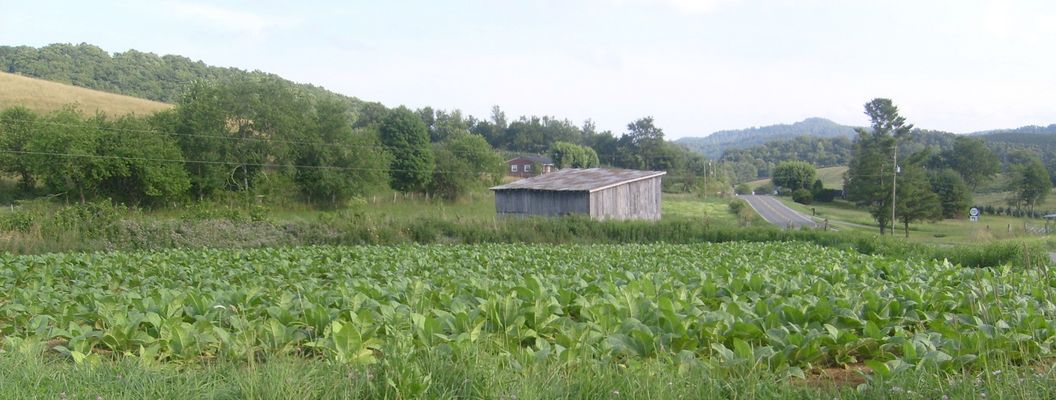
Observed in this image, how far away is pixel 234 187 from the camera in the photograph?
47094mm

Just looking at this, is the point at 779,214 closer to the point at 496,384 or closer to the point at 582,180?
the point at 582,180

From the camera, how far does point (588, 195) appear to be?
39.2 metres

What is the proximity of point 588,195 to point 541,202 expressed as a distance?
3.47 meters

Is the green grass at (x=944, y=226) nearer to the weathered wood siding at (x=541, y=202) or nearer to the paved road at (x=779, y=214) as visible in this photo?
the paved road at (x=779, y=214)

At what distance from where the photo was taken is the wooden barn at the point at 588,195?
39.8 m

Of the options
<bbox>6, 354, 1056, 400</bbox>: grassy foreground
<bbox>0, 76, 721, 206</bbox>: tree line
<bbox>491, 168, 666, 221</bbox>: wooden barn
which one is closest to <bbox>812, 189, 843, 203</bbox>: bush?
<bbox>0, 76, 721, 206</bbox>: tree line

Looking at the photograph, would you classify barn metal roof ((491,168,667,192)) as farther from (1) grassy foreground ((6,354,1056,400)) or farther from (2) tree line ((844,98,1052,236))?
(1) grassy foreground ((6,354,1056,400))

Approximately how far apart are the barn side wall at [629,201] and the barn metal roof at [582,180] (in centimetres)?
41

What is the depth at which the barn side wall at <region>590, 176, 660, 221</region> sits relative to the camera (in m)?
39.9

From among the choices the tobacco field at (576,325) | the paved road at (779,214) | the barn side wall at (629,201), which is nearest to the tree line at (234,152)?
the barn side wall at (629,201)

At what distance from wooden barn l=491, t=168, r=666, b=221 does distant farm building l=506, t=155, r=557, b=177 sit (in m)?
41.9

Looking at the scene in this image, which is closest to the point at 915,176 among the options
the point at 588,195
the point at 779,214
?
the point at 779,214

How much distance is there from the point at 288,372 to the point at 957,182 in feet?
240

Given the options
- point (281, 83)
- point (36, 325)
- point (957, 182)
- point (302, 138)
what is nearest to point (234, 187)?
point (302, 138)
